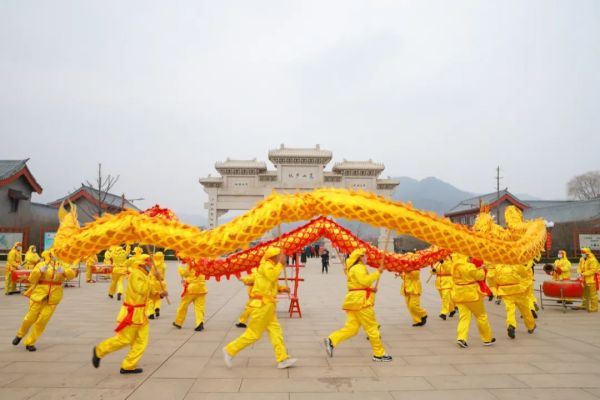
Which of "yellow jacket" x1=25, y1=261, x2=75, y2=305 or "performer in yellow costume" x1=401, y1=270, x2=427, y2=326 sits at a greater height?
"yellow jacket" x1=25, y1=261, x2=75, y2=305

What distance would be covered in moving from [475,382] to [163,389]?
10.9 ft

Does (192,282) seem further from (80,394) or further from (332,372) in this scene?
(332,372)

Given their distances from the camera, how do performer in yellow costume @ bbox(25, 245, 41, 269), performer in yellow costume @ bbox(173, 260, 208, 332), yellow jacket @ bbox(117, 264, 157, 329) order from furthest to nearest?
1. performer in yellow costume @ bbox(25, 245, 41, 269)
2. performer in yellow costume @ bbox(173, 260, 208, 332)
3. yellow jacket @ bbox(117, 264, 157, 329)

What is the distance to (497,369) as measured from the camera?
4680mm

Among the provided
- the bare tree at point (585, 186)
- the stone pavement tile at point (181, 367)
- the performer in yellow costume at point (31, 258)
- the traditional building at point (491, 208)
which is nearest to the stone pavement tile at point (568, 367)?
the stone pavement tile at point (181, 367)

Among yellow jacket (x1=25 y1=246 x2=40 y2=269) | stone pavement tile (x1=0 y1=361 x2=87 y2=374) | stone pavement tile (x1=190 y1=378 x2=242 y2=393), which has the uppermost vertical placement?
yellow jacket (x1=25 y1=246 x2=40 y2=269)

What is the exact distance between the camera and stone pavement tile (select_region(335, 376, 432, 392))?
4.03 metres

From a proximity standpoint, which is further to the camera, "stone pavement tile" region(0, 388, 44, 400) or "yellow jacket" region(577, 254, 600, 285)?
"yellow jacket" region(577, 254, 600, 285)

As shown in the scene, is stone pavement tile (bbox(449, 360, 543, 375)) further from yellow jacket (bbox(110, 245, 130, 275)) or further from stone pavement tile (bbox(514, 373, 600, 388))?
yellow jacket (bbox(110, 245, 130, 275))

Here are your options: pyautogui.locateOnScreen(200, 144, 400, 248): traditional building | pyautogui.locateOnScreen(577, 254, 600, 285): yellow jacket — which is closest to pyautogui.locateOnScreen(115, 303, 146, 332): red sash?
pyautogui.locateOnScreen(577, 254, 600, 285): yellow jacket

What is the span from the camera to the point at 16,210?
2205cm

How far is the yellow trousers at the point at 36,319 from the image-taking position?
215 inches

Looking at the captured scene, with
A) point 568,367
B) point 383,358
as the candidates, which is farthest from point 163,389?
point 568,367

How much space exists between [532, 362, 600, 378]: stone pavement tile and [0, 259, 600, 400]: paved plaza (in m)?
0.01
